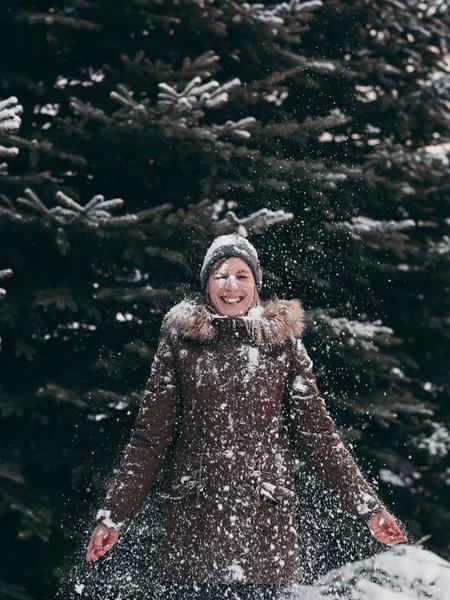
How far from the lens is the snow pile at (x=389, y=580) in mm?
4129

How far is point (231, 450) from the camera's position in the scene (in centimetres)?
326

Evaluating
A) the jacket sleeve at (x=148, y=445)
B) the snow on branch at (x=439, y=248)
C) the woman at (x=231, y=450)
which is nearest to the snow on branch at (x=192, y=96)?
the woman at (x=231, y=450)

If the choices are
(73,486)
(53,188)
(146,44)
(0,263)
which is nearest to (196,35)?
(146,44)

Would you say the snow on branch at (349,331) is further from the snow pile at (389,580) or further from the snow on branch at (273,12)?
the snow on branch at (273,12)

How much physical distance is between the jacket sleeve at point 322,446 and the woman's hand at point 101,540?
2.84 feet

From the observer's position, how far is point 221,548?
3.21 m

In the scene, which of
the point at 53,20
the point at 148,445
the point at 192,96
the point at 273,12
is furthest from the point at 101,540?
the point at 273,12

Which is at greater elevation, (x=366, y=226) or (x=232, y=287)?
(x=232, y=287)

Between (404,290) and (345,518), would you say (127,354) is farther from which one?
(404,290)

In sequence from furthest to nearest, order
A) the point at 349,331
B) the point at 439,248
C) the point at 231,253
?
the point at 439,248 < the point at 349,331 < the point at 231,253

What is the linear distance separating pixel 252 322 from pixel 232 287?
194 millimetres

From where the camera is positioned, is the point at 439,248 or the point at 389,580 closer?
the point at 389,580

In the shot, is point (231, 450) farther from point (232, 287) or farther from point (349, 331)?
point (349, 331)

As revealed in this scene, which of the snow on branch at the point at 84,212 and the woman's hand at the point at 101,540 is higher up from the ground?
the snow on branch at the point at 84,212
